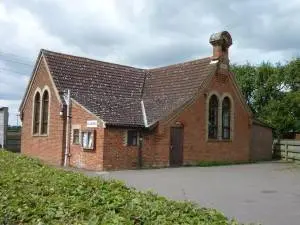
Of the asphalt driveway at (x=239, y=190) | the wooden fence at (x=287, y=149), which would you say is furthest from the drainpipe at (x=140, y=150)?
the wooden fence at (x=287, y=149)

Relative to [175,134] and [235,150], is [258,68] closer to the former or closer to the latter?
[235,150]

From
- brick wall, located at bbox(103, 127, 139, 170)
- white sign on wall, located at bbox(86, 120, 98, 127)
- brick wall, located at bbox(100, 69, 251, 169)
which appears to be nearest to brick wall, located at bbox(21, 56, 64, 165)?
white sign on wall, located at bbox(86, 120, 98, 127)

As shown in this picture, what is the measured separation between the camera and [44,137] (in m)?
30.4

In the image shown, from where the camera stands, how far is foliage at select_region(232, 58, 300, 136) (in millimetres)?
43375

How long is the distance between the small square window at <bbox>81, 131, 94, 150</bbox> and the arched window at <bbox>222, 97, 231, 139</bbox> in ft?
32.0

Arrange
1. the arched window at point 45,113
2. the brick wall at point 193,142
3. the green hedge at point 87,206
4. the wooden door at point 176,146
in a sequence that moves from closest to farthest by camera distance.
Answer: 1. the green hedge at point 87,206
2. the brick wall at point 193,142
3. the wooden door at point 176,146
4. the arched window at point 45,113

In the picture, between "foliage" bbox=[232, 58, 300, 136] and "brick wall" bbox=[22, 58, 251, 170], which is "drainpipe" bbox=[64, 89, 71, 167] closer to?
"brick wall" bbox=[22, 58, 251, 170]

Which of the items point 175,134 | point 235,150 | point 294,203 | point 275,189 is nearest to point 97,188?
point 294,203

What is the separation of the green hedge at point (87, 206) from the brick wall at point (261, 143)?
24046mm

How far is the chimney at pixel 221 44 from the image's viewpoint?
30547 mm

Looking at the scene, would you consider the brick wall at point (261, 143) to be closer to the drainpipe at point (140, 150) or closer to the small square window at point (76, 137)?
the drainpipe at point (140, 150)

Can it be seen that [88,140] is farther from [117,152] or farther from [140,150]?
[140,150]

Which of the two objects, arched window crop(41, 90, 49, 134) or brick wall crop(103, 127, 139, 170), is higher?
arched window crop(41, 90, 49, 134)

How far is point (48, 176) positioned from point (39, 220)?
5308mm
